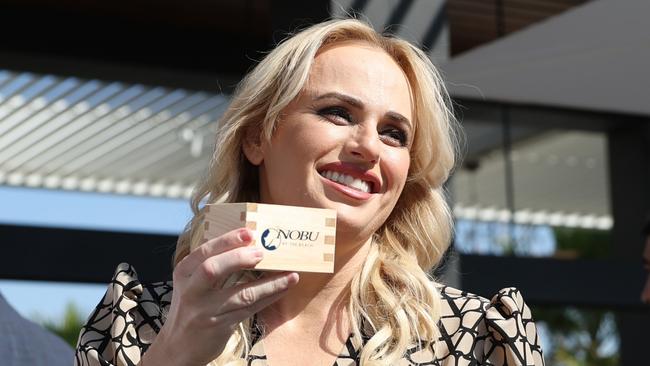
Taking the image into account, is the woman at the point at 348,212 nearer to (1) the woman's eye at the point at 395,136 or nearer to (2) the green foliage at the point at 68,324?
(1) the woman's eye at the point at 395,136

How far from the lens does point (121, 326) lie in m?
2.05

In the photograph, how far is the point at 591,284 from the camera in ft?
29.7

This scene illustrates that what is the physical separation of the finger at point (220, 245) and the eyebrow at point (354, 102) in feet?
1.45

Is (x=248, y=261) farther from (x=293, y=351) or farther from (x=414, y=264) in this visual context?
(x=414, y=264)

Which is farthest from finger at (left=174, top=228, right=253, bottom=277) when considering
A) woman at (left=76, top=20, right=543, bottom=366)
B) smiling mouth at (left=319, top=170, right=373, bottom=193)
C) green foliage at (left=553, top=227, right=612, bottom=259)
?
green foliage at (left=553, top=227, right=612, bottom=259)

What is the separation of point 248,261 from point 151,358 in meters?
0.28

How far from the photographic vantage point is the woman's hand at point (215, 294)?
1636mm

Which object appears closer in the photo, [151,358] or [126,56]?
[151,358]

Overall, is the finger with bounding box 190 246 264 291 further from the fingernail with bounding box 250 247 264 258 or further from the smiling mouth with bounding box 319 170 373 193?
the smiling mouth with bounding box 319 170 373 193

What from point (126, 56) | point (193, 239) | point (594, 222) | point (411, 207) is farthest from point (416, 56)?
point (594, 222)

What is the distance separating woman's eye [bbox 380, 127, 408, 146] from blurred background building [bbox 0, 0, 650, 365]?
5.38 meters

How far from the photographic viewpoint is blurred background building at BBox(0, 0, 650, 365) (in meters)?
7.90

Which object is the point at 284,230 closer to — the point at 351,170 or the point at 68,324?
the point at 351,170

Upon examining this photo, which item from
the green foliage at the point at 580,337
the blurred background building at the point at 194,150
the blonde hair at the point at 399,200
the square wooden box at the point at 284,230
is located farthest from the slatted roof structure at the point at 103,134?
the green foliage at the point at 580,337
